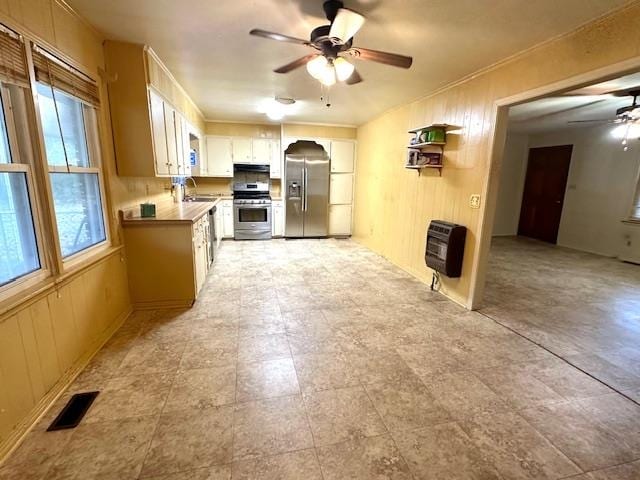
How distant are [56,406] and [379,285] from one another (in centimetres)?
322

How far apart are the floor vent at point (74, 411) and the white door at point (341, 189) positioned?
215 inches

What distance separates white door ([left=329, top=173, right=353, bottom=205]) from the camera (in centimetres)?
659

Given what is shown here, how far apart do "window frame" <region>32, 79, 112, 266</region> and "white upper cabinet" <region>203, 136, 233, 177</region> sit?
3.80m

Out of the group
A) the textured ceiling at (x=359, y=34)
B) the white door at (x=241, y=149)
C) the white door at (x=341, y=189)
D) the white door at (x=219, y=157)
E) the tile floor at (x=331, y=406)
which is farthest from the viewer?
the white door at (x=341, y=189)

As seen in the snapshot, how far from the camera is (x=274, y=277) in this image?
13.5 ft

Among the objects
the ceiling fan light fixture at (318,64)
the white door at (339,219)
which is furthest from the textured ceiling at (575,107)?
the white door at (339,219)

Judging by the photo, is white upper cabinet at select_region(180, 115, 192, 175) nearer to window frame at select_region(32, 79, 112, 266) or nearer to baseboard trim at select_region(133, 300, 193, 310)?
window frame at select_region(32, 79, 112, 266)

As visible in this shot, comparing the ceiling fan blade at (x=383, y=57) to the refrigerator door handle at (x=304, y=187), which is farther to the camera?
the refrigerator door handle at (x=304, y=187)

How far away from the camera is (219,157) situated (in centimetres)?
620

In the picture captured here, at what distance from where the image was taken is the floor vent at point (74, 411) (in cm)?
162

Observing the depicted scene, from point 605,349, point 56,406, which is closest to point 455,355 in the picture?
point 605,349

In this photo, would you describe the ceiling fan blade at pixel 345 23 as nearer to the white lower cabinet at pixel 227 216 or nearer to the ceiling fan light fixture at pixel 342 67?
the ceiling fan light fixture at pixel 342 67

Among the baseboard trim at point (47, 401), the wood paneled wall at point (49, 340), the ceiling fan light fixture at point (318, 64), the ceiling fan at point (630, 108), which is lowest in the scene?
the baseboard trim at point (47, 401)

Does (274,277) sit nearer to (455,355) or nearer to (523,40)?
(455,355)
